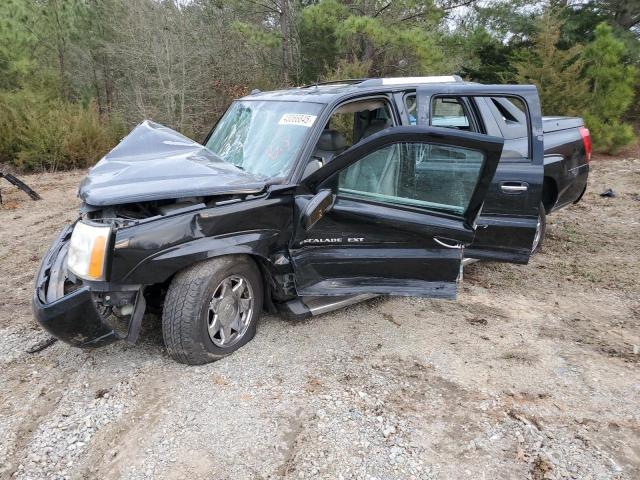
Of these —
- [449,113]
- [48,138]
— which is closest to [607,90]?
[449,113]

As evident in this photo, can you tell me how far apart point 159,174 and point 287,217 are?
0.86 metres

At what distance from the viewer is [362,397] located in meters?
2.74

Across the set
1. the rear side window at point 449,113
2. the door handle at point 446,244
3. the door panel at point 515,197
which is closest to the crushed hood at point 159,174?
the door handle at point 446,244

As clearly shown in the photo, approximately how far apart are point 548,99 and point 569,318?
7831mm

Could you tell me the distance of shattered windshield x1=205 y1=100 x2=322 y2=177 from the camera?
331 centimetres

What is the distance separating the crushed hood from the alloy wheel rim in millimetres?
607

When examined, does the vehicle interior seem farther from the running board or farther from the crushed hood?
the running board

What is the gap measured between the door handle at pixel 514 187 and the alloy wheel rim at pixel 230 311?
2190mm

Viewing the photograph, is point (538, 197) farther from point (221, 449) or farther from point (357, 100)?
point (221, 449)

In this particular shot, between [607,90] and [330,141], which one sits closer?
[330,141]

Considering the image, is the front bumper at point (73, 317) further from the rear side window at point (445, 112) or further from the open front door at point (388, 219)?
the rear side window at point (445, 112)

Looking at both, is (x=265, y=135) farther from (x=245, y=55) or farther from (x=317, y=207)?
(x=245, y=55)

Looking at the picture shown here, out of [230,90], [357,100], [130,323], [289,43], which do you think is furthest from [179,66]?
[130,323]

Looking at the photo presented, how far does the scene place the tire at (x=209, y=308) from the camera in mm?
2820
